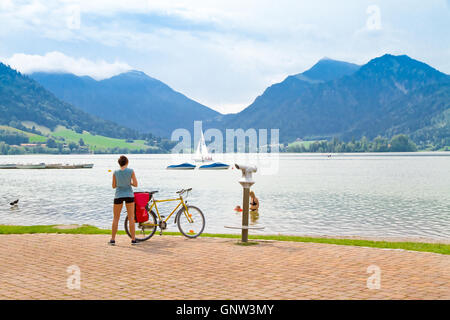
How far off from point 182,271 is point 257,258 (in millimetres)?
2074

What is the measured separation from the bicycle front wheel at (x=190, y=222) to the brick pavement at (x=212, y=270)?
36cm

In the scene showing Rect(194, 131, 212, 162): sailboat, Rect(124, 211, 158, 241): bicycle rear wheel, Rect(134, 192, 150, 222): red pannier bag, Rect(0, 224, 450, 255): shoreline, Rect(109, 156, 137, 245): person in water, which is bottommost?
Rect(0, 224, 450, 255): shoreline

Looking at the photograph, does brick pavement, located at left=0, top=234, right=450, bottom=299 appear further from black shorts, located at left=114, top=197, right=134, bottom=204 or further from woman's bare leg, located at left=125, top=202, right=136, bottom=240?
black shorts, located at left=114, top=197, right=134, bottom=204

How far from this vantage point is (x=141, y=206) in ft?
41.3

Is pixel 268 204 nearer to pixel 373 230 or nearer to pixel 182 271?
pixel 373 230

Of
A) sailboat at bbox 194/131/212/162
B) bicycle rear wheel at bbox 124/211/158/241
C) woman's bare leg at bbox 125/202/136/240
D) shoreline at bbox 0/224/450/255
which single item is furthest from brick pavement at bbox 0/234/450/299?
sailboat at bbox 194/131/212/162

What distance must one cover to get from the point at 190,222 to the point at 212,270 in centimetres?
395

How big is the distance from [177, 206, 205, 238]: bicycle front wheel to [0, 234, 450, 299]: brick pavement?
36 centimetres

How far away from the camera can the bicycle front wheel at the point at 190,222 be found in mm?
13139

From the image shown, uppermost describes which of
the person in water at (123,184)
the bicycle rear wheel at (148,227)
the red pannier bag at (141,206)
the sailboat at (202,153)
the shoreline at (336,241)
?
the sailboat at (202,153)

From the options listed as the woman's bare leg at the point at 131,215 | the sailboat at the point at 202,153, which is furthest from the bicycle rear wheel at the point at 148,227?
the sailboat at the point at 202,153

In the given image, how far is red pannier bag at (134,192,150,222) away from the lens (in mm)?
12461

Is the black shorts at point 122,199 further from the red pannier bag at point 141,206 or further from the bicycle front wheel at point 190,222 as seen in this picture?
the bicycle front wheel at point 190,222

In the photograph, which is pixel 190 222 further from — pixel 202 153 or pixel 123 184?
pixel 202 153
